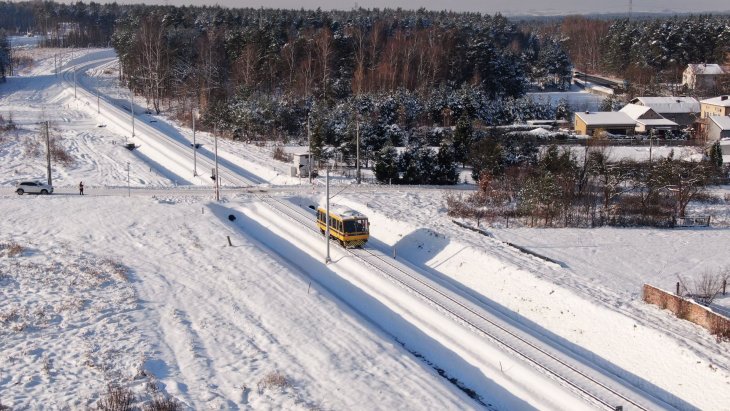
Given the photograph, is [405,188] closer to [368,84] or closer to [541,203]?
[541,203]

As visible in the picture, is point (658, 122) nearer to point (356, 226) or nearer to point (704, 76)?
point (704, 76)

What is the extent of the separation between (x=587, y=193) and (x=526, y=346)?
75.8ft

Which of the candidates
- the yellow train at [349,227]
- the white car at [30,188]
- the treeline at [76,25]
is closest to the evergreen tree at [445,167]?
the yellow train at [349,227]

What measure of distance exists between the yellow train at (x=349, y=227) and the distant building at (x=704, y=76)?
262ft

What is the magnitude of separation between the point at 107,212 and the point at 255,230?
29.0 ft

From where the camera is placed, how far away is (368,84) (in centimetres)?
8338

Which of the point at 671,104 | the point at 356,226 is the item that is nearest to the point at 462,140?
the point at 356,226

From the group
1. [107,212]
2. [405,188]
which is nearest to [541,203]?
[405,188]

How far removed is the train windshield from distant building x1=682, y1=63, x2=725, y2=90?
262 ft

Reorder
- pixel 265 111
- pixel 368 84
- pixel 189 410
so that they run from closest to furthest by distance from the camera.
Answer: pixel 189 410 < pixel 265 111 < pixel 368 84

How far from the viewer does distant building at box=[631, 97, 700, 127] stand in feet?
265

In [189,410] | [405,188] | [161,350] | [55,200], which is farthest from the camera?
[405,188]

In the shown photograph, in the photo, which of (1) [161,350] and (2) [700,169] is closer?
(1) [161,350]

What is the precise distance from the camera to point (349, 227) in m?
33.6
